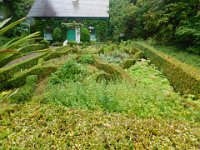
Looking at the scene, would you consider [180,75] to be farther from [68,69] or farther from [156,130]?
[156,130]

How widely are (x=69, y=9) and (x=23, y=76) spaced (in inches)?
758

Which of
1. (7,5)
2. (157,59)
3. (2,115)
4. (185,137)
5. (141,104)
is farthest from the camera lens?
(7,5)

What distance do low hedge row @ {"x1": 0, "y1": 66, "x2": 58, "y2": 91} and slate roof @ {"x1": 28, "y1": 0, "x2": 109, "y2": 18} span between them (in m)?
17.3

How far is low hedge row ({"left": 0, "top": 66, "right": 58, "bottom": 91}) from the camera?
27.4 feet

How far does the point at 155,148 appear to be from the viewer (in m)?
2.19

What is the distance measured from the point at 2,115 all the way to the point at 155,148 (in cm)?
184

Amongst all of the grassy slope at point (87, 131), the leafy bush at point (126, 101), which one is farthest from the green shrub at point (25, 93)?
the grassy slope at point (87, 131)

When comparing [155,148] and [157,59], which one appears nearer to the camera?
[155,148]

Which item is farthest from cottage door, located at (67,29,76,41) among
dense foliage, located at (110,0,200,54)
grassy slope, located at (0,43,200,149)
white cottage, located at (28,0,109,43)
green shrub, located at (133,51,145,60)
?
grassy slope, located at (0,43,200,149)

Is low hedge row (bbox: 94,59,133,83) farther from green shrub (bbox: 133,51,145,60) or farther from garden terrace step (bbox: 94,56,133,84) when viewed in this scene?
green shrub (bbox: 133,51,145,60)

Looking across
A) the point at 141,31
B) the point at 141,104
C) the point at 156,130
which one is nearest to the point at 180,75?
the point at 141,104

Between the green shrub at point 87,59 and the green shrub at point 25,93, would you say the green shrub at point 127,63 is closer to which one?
the green shrub at point 87,59

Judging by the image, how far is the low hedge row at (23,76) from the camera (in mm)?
8352

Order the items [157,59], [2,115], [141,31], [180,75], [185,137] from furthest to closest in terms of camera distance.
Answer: [141,31]
[157,59]
[180,75]
[2,115]
[185,137]
